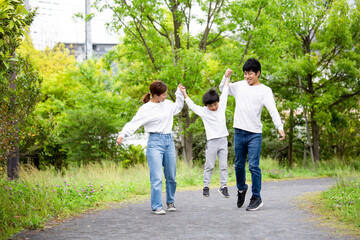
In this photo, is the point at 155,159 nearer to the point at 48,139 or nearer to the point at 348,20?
the point at 48,139

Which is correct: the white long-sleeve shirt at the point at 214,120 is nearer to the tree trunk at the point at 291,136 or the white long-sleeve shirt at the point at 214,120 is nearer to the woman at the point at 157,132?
the woman at the point at 157,132

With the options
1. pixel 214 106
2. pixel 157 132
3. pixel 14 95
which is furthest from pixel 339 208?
pixel 14 95

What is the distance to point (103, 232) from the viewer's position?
530cm

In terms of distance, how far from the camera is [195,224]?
572cm

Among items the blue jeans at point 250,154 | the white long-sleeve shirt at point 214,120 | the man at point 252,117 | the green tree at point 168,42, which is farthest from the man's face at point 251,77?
the green tree at point 168,42

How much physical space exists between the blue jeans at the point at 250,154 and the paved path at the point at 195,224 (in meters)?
0.44

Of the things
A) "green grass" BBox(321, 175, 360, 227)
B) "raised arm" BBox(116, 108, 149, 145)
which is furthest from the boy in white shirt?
"green grass" BBox(321, 175, 360, 227)

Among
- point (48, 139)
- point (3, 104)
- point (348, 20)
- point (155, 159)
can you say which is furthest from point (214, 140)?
point (348, 20)

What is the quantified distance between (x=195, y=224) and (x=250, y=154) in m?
1.46

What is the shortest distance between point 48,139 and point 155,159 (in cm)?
488

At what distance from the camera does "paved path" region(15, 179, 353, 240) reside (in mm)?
5055

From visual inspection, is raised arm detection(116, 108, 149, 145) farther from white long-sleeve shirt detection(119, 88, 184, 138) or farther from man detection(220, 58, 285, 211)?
man detection(220, 58, 285, 211)

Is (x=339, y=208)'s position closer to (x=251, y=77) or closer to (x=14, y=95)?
(x=251, y=77)

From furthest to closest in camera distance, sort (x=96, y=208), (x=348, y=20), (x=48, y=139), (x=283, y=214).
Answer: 1. (x=348, y=20)
2. (x=48, y=139)
3. (x=96, y=208)
4. (x=283, y=214)
